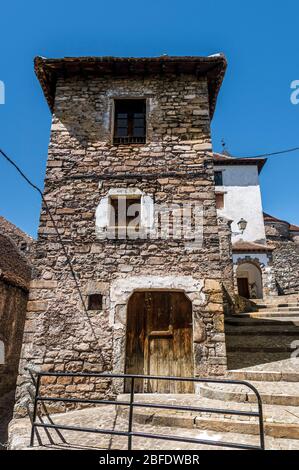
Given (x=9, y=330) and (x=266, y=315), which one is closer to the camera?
(x=9, y=330)

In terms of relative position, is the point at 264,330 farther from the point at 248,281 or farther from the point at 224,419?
the point at 248,281

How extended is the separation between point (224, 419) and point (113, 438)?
1.46 m

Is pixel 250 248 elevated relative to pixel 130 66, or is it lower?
lower

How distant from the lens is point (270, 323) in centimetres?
821

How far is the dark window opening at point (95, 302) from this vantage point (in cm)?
559

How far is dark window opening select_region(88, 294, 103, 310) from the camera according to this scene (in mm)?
5590

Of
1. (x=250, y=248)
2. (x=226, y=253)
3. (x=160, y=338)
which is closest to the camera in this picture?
(x=160, y=338)

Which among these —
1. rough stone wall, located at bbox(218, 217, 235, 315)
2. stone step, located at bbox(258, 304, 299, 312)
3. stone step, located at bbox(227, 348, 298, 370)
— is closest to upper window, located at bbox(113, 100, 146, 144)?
stone step, located at bbox(227, 348, 298, 370)

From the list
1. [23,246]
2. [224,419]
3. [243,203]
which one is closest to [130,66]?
[224,419]

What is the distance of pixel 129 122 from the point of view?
7.05m

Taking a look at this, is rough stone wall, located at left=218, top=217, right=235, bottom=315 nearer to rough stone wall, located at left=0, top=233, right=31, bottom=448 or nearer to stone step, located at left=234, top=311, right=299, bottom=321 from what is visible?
stone step, located at left=234, top=311, right=299, bottom=321

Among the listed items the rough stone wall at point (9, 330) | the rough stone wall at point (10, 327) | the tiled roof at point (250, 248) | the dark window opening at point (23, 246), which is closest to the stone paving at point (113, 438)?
the rough stone wall at point (9, 330)

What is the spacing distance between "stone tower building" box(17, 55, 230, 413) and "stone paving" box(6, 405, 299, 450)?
805 millimetres
